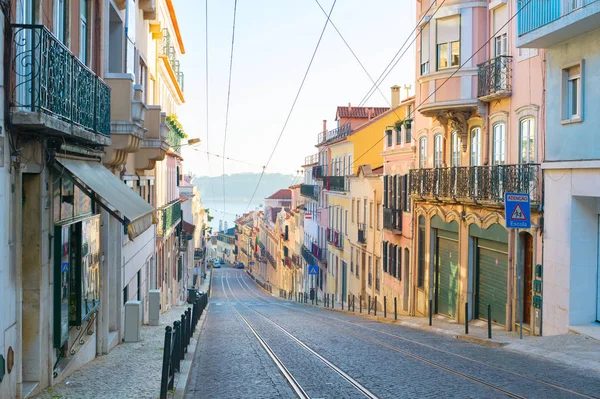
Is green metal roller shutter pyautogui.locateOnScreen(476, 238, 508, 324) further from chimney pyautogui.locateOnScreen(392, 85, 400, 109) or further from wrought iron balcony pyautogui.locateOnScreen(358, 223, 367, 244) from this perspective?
chimney pyautogui.locateOnScreen(392, 85, 400, 109)

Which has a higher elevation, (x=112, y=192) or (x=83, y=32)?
(x=83, y=32)

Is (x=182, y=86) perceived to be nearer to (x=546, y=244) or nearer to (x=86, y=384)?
(x=546, y=244)

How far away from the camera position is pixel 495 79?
64.8 ft

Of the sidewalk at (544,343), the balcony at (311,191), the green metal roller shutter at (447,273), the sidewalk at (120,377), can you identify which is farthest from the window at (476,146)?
the balcony at (311,191)

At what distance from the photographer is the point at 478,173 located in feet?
65.6

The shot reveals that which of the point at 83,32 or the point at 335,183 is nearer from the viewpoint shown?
the point at 83,32

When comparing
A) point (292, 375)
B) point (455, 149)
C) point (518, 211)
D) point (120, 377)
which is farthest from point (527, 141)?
point (120, 377)

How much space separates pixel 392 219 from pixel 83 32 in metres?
20.8

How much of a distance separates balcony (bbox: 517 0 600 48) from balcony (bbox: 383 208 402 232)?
14.3m

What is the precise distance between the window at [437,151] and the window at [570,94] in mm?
9023

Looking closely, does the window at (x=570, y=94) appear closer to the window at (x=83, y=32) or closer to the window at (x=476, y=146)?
the window at (x=476, y=146)

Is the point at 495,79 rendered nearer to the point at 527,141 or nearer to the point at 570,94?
the point at 527,141

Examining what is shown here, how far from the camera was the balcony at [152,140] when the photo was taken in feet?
61.0

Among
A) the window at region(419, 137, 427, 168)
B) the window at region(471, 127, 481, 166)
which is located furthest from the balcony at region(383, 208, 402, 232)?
the window at region(471, 127, 481, 166)
